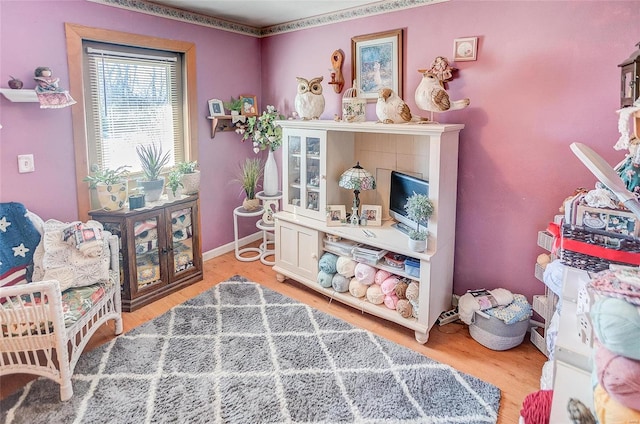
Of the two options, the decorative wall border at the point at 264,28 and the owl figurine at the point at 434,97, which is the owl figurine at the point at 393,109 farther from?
the decorative wall border at the point at 264,28

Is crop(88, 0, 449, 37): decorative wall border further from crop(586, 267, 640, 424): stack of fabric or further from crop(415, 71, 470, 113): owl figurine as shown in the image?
crop(586, 267, 640, 424): stack of fabric

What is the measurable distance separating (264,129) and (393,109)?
1538 millimetres

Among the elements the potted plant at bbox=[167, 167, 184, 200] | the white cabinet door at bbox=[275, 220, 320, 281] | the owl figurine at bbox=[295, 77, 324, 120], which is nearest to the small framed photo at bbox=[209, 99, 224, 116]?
the potted plant at bbox=[167, 167, 184, 200]

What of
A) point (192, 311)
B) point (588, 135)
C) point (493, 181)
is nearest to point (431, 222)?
point (493, 181)

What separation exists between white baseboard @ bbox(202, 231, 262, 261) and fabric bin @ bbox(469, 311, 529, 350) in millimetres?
2531

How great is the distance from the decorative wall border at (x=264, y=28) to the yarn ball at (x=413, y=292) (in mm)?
1902

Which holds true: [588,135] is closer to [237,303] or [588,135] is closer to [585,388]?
[585,388]

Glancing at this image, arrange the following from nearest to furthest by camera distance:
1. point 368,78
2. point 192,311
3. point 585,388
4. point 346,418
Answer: point 585,388
point 346,418
point 192,311
point 368,78

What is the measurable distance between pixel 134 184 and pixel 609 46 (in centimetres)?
331

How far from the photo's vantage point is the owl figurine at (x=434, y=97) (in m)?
2.52

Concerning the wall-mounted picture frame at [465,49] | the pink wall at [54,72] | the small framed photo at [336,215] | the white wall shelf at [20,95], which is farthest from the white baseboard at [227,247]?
the wall-mounted picture frame at [465,49]

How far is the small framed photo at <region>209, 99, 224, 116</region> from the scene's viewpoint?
3.68 m

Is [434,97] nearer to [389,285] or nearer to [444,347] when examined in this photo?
[389,285]

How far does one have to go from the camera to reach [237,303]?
3094 millimetres
